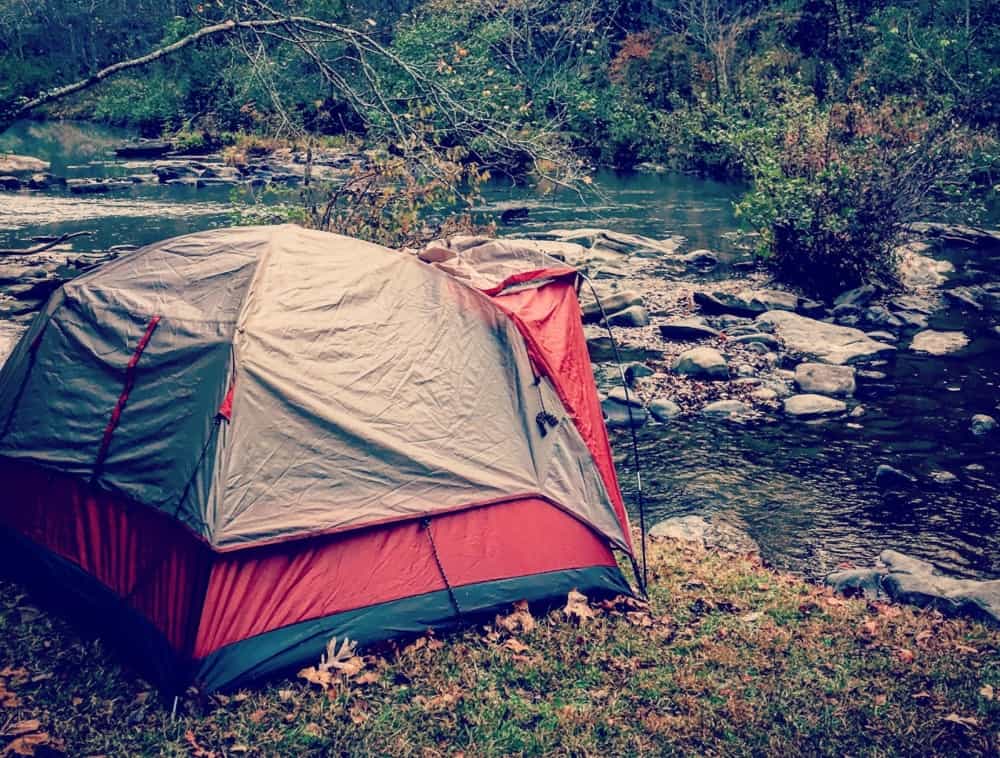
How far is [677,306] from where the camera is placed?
44.0 feet

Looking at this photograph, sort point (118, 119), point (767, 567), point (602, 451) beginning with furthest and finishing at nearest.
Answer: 1. point (118, 119)
2. point (767, 567)
3. point (602, 451)

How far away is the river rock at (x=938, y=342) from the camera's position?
11.3 m

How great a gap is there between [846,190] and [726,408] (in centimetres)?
562

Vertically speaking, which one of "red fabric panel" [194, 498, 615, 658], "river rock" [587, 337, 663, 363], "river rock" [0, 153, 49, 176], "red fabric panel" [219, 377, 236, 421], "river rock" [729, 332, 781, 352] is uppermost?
"river rock" [0, 153, 49, 176]

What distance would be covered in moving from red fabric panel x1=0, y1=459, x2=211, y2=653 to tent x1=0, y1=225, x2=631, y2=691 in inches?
0.5

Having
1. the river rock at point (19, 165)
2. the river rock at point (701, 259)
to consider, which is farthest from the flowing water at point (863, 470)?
the river rock at point (19, 165)

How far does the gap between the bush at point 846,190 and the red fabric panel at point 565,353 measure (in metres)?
8.75

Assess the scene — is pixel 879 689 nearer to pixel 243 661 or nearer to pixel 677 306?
pixel 243 661

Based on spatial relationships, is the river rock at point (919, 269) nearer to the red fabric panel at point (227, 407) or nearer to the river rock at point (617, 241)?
the river rock at point (617, 241)

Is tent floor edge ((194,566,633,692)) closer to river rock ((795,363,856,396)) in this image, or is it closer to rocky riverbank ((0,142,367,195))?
river rock ((795,363,856,396))

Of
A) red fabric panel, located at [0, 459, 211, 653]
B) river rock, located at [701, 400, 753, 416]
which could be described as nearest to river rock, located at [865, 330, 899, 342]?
river rock, located at [701, 400, 753, 416]

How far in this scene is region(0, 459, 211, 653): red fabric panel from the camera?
4.29 meters

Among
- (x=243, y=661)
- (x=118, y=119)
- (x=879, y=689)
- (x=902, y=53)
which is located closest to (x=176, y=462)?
(x=243, y=661)

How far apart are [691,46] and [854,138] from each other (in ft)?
67.5
